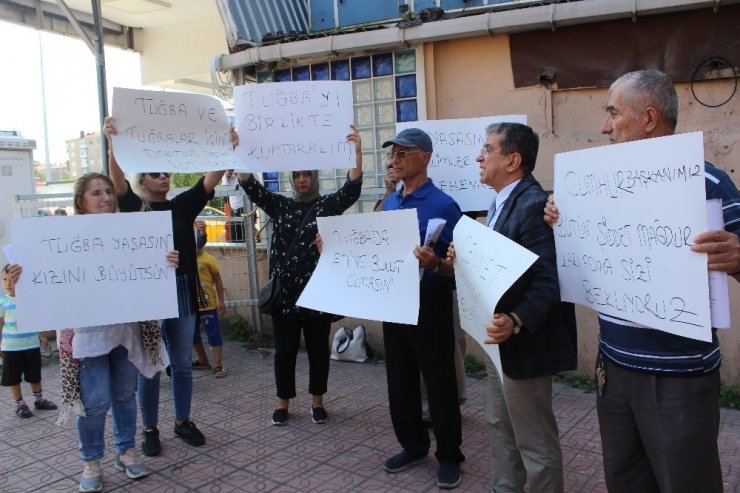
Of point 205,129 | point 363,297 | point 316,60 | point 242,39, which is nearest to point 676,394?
point 363,297

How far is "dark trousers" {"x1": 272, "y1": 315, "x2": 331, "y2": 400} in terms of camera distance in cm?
425

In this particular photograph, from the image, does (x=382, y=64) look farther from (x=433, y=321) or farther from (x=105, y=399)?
(x=105, y=399)

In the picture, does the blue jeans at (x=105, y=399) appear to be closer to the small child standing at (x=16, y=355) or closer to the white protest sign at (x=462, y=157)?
the small child standing at (x=16, y=355)

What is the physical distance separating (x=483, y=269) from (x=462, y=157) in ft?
5.68

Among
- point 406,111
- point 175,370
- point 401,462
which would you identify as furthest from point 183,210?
point 406,111

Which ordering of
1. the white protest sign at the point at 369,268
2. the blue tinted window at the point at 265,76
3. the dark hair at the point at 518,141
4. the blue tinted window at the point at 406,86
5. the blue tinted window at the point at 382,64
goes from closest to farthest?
the dark hair at the point at 518,141
the white protest sign at the point at 369,268
the blue tinted window at the point at 406,86
the blue tinted window at the point at 382,64
the blue tinted window at the point at 265,76

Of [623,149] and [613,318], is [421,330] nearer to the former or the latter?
[613,318]

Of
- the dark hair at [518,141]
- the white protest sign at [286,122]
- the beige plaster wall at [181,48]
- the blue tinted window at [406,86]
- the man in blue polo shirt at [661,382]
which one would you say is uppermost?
the beige plaster wall at [181,48]

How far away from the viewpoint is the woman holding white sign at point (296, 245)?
4110 mm

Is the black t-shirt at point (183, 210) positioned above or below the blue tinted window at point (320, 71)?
below

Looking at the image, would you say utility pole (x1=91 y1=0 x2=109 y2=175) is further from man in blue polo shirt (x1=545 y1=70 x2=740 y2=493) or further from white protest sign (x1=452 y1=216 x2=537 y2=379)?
man in blue polo shirt (x1=545 y1=70 x2=740 y2=493)

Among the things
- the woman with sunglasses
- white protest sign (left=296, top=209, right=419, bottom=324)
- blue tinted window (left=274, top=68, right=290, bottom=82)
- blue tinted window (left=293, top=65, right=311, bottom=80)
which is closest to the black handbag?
the woman with sunglasses

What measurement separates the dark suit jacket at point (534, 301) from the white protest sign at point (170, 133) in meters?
1.84

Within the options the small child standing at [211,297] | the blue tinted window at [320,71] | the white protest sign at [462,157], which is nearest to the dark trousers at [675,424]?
the white protest sign at [462,157]
